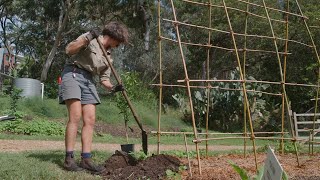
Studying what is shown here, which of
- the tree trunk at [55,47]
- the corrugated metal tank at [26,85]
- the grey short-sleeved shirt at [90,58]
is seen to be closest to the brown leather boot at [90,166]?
the grey short-sleeved shirt at [90,58]

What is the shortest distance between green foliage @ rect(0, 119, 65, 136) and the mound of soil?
6592 mm

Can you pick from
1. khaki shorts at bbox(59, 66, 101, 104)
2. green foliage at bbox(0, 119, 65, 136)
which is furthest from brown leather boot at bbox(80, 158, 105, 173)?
green foliage at bbox(0, 119, 65, 136)

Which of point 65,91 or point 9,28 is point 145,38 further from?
point 65,91

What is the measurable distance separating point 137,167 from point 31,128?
285 inches

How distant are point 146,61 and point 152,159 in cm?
2331

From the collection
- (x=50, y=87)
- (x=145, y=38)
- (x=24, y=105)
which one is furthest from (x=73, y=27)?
(x=24, y=105)

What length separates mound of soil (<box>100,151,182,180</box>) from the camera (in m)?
4.52

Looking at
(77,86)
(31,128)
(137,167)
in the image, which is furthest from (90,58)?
(31,128)

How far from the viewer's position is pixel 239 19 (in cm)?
2003

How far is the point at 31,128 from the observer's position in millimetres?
11320

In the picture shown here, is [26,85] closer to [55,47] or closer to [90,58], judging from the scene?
[55,47]

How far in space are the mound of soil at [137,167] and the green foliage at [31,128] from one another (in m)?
6.59

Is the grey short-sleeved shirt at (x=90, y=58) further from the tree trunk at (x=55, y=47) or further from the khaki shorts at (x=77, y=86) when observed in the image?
the tree trunk at (x=55, y=47)

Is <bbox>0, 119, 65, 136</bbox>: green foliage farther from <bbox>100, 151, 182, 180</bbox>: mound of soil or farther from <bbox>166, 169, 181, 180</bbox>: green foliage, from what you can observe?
<bbox>166, 169, 181, 180</bbox>: green foliage
